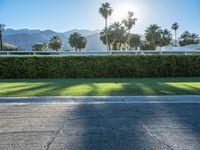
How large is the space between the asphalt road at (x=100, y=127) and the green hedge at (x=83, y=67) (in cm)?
1191

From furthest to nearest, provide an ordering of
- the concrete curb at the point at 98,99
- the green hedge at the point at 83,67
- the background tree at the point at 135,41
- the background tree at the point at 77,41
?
1. the background tree at the point at 135,41
2. the background tree at the point at 77,41
3. the green hedge at the point at 83,67
4. the concrete curb at the point at 98,99

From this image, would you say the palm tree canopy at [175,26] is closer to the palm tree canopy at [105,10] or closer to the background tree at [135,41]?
the background tree at [135,41]

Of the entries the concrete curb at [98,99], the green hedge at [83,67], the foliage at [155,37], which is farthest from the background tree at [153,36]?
the concrete curb at [98,99]

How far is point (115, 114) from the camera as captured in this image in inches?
394

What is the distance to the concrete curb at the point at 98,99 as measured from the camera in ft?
41.5

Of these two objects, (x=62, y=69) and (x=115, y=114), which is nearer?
(x=115, y=114)

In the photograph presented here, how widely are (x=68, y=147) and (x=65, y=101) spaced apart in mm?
6314

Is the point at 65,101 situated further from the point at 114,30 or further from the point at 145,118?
the point at 114,30

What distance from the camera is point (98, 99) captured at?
43.0 feet

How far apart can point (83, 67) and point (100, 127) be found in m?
15.6

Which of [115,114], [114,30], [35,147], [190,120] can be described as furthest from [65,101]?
[114,30]

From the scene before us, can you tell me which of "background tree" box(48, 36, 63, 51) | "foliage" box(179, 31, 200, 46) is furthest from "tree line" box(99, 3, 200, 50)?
"background tree" box(48, 36, 63, 51)

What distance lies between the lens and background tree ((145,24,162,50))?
303ft

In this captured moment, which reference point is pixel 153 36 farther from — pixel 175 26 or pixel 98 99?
pixel 98 99
